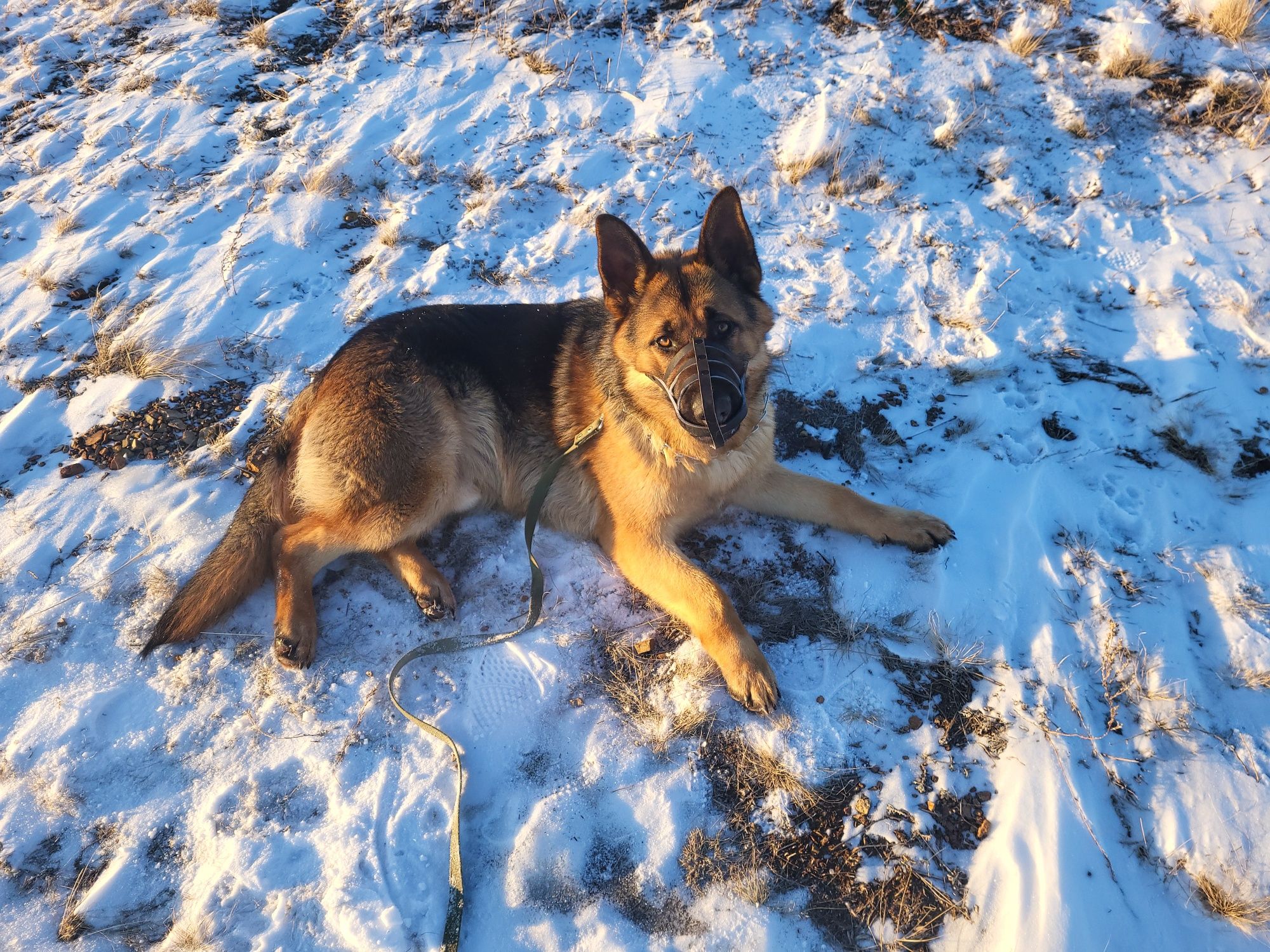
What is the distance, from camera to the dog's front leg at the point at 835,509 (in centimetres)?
354

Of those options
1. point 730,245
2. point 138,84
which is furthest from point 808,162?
point 138,84

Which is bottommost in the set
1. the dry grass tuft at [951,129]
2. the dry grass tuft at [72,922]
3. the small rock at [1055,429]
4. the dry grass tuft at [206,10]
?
the dry grass tuft at [72,922]

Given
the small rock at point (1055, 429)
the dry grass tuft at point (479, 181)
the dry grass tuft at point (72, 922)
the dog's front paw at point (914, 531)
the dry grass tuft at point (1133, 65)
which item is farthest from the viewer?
the dry grass tuft at point (479, 181)

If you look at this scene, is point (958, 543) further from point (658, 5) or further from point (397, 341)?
point (658, 5)

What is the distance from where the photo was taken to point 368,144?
20.8 feet

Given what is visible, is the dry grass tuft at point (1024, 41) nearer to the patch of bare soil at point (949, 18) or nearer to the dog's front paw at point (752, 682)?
the patch of bare soil at point (949, 18)

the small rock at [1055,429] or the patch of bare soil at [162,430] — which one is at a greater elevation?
Answer: the patch of bare soil at [162,430]

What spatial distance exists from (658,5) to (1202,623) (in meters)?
7.94

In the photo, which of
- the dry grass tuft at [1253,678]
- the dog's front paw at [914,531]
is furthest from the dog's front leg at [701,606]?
the dry grass tuft at [1253,678]

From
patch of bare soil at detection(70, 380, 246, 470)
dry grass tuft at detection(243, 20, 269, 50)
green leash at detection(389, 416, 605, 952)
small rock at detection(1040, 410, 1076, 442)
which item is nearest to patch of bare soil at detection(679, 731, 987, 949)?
green leash at detection(389, 416, 605, 952)

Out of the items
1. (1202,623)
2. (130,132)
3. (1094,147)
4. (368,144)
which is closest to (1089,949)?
(1202,623)

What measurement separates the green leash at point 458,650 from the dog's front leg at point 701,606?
20.3 inches

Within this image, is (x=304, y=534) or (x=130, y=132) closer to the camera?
(x=304, y=534)

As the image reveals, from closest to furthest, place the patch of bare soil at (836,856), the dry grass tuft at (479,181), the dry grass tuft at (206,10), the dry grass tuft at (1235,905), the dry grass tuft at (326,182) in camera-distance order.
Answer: the dry grass tuft at (1235,905) → the patch of bare soil at (836,856) → the dry grass tuft at (326,182) → the dry grass tuft at (479,181) → the dry grass tuft at (206,10)
